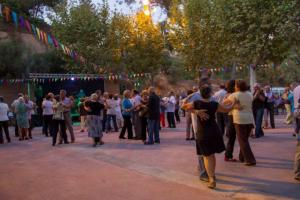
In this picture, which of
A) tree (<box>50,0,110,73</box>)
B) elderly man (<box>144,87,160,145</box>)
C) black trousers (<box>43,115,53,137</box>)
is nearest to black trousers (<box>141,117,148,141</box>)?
elderly man (<box>144,87,160,145</box>)

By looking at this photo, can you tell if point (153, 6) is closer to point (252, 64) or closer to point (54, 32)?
point (54, 32)

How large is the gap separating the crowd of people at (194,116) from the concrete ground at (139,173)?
1.40 ft

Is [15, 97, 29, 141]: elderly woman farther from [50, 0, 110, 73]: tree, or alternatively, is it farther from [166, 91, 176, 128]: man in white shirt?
[50, 0, 110, 73]: tree

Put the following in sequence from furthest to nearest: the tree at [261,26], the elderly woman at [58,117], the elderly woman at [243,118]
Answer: the tree at [261,26] → the elderly woman at [58,117] → the elderly woman at [243,118]

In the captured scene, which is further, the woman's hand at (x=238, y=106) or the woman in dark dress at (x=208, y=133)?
the woman's hand at (x=238, y=106)

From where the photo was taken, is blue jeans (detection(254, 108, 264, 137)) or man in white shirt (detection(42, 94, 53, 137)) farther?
man in white shirt (detection(42, 94, 53, 137))

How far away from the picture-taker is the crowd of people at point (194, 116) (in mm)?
7000

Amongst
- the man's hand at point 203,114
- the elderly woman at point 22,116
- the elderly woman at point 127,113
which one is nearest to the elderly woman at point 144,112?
the elderly woman at point 127,113

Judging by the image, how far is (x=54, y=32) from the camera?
93.7 feet

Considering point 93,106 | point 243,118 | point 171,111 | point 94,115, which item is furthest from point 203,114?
point 171,111

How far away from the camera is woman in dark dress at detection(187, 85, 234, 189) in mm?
6898

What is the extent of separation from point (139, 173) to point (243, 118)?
7.97 feet

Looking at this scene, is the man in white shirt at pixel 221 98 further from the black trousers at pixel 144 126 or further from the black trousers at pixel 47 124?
the black trousers at pixel 47 124

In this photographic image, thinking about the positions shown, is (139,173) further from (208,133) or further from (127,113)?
(127,113)
